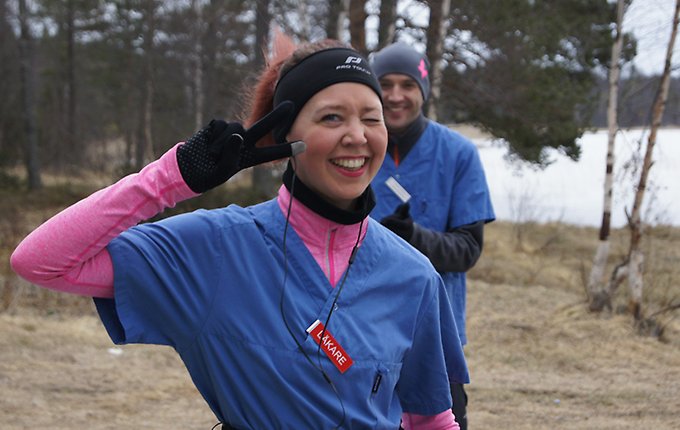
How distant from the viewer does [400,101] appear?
10.1 ft

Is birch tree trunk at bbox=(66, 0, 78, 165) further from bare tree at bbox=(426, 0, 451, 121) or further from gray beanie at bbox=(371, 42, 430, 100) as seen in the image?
gray beanie at bbox=(371, 42, 430, 100)

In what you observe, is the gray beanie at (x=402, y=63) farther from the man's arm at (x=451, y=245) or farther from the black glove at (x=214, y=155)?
the black glove at (x=214, y=155)

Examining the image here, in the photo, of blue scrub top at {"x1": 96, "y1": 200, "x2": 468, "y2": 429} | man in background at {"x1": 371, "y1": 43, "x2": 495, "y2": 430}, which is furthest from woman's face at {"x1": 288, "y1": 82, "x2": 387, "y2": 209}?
man in background at {"x1": 371, "y1": 43, "x2": 495, "y2": 430}

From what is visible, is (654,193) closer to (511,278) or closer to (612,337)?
(612,337)

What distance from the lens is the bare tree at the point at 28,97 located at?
1938cm

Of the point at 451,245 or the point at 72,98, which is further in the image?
the point at 72,98

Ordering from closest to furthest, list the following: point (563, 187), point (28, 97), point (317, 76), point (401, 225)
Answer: point (317, 76) → point (401, 225) → point (28, 97) → point (563, 187)

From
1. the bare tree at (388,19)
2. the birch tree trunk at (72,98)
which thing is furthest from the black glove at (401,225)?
the birch tree trunk at (72,98)

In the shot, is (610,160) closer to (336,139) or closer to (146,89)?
(336,139)

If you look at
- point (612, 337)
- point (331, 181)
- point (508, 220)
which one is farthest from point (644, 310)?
point (508, 220)

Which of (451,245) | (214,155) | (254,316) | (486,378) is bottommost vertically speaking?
(486,378)

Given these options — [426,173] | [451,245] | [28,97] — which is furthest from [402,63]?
[28,97]

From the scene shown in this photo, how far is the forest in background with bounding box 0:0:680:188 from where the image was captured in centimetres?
1236

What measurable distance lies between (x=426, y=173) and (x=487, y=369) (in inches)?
198
